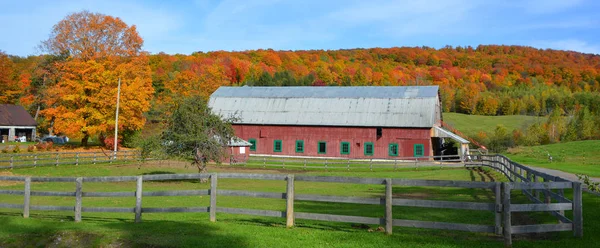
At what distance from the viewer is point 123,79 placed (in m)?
48.3

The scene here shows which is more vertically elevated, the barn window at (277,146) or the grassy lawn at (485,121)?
the grassy lawn at (485,121)

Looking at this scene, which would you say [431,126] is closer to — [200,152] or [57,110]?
[200,152]

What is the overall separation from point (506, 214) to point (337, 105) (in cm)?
4063

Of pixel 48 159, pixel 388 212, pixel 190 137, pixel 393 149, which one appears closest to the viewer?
pixel 388 212

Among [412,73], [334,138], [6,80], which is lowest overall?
[334,138]

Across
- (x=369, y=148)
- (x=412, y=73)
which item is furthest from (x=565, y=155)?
(x=412, y=73)

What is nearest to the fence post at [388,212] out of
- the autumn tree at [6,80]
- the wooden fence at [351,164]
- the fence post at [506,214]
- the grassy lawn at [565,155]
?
the fence post at [506,214]

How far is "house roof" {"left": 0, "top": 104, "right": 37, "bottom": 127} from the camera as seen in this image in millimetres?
67688

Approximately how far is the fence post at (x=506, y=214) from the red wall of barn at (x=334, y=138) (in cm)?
3639

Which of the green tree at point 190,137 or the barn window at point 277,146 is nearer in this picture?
the green tree at point 190,137

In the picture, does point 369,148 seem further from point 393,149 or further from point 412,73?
point 412,73

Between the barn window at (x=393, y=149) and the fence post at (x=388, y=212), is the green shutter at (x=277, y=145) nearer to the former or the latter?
the barn window at (x=393, y=149)

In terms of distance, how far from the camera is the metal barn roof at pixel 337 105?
46.4m

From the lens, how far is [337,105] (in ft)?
163
